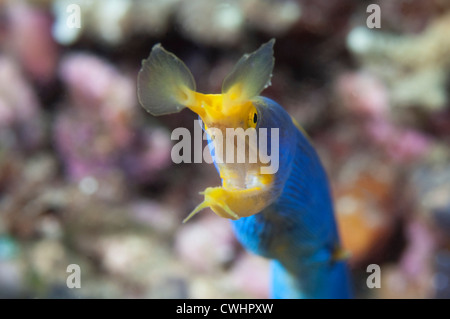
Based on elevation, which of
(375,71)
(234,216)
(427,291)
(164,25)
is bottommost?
(427,291)

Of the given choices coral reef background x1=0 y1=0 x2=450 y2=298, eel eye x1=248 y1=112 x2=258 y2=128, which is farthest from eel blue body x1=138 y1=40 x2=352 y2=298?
coral reef background x1=0 y1=0 x2=450 y2=298

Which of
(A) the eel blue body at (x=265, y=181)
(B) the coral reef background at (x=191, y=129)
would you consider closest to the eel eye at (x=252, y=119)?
(A) the eel blue body at (x=265, y=181)

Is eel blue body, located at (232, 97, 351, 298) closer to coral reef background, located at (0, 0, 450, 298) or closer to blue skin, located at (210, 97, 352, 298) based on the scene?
blue skin, located at (210, 97, 352, 298)

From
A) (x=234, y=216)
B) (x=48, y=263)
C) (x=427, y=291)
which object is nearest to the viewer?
(x=234, y=216)

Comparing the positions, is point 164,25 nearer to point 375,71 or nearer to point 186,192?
point 186,192

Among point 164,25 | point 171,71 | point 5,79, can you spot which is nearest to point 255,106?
point 171,71
